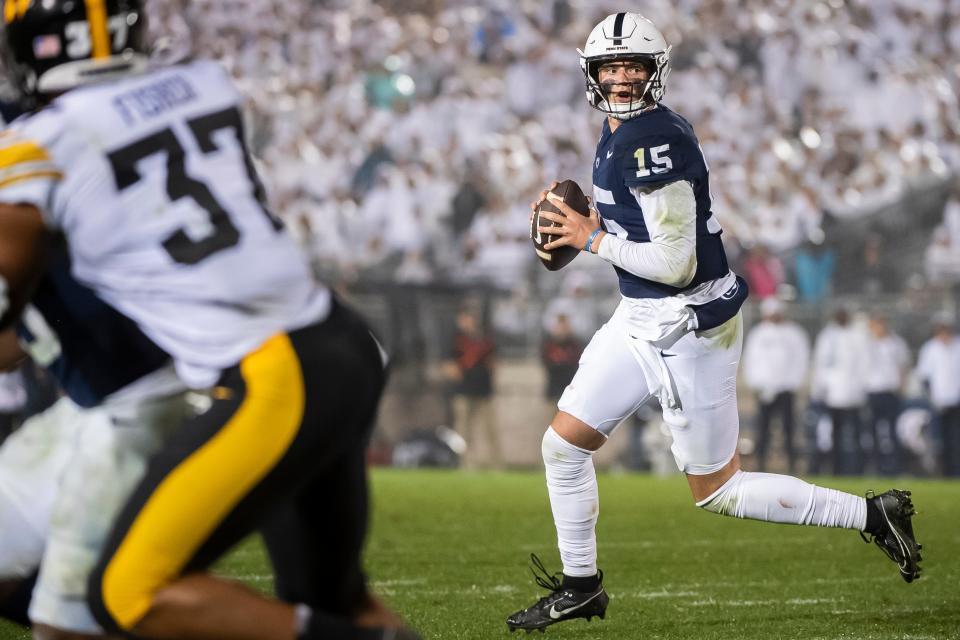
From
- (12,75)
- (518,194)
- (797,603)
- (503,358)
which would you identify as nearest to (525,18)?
(518,194)

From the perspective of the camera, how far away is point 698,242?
4562mm

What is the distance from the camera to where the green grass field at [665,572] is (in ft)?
15.0

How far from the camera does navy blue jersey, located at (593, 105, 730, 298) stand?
4398 mm

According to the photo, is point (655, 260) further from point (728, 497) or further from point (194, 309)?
point (194, 309)

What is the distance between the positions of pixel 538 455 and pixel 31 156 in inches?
415

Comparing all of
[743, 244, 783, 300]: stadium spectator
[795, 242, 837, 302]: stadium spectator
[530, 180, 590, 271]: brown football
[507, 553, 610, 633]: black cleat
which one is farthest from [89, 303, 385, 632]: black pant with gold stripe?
[795, 242, 837, 302]: stadium spectator

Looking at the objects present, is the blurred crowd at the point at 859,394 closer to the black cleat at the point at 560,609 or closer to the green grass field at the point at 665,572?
the green grass field at the point at 665,572

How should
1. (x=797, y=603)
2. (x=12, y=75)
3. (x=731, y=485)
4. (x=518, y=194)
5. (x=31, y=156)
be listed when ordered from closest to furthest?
(x=31, y=156) < (x=12, y=75) < (x=731, y=485) < (x=797, y=603) < (x=518, y=194)

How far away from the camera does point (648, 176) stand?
4.39 m

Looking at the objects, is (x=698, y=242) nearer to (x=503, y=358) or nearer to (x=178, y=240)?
(x=178, y=240)

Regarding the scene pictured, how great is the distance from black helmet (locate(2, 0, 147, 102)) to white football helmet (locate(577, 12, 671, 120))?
228 centimetres

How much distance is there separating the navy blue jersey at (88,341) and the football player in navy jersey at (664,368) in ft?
6.59

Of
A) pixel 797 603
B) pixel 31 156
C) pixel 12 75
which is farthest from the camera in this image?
pixel 797 603

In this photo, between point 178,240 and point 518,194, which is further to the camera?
point 518,194
